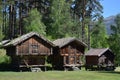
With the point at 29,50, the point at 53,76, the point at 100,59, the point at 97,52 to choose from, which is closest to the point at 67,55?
the point at 97,52

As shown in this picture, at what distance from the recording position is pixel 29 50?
60.9 metres

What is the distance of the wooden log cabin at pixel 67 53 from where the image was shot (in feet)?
217

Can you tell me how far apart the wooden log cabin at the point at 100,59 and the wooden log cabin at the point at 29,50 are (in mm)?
11123

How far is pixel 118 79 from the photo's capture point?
43.9 meters

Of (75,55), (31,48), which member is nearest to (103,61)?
(75,55)

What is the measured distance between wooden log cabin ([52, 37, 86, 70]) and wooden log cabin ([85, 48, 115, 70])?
323 cm

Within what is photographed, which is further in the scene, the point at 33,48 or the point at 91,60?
the point at 91,60

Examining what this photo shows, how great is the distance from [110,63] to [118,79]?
1127 inches

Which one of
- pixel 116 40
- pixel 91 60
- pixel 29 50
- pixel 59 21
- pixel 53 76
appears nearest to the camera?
pixel 53 76

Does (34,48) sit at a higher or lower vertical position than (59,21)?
lower

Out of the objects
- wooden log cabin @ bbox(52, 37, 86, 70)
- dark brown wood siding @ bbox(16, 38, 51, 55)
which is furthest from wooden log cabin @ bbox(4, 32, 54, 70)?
wooden log cabin @ bbox(52, 37, 86, 70)

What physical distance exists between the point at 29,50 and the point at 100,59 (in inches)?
654

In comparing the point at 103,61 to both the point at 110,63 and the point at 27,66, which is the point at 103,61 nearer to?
the point at 110,63

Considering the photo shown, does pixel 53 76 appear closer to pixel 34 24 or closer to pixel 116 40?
pixel 34 24
